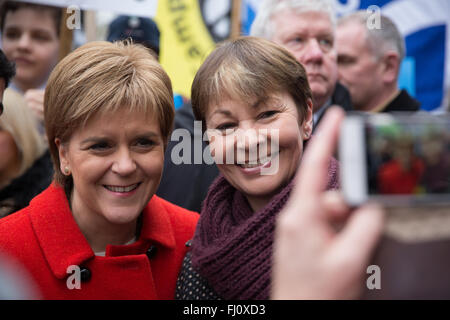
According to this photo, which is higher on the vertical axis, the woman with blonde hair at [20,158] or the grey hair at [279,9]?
the grey hair at [279,9]

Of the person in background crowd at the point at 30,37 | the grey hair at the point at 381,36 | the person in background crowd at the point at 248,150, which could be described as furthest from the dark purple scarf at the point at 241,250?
the grey hair at the point at 381,36

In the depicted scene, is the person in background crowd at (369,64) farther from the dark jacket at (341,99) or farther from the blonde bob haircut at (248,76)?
the blonde bob haircut at (248,76)

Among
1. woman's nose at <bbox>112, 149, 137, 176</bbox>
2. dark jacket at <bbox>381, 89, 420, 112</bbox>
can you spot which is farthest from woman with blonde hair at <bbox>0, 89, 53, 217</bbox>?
dark jacket at <bbox>381, 89, 420, 112</bbox>

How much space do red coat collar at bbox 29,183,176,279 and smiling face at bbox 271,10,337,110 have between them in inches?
55.5

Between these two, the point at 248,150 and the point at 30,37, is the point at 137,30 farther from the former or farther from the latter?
the point at 248,150

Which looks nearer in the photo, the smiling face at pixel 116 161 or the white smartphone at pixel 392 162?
the white smartphone at pixel 392 162

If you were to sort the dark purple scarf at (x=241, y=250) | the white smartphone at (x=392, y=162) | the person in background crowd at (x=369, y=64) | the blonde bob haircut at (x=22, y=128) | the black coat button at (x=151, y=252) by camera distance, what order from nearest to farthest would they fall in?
the white smartphone at (x=392, y=162) < the dark purple scarf at (x=241, y=250) < the black coat button at (x=151, y=252) < the blonde bob haircut at (x=22, y=128) < the person in background crowd at (x=369, y=64)

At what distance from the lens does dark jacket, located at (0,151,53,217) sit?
2.59 m

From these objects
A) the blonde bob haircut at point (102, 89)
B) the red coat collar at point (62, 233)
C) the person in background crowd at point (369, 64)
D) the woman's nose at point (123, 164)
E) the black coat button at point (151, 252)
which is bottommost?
the black coat button at point (151, 252)

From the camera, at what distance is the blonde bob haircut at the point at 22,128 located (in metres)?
2.71

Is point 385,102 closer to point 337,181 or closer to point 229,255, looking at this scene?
point 337,181

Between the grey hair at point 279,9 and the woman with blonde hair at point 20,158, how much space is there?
1.54 meters

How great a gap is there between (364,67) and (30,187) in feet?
8.56

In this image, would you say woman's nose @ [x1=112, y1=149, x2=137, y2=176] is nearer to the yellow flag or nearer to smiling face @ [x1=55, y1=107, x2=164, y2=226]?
smiling face @ [x1=55, y1=107, x2=164, y2=226]
